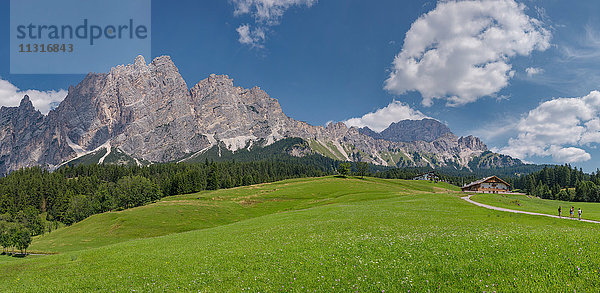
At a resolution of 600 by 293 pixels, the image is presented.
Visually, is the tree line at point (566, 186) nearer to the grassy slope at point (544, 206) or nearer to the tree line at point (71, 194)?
the grassy slope at point (544, 206)

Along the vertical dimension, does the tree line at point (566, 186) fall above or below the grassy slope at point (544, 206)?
below

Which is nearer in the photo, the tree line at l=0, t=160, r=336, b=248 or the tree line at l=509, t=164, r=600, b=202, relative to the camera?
the tree line at l=0, t=160, r=336, b=248

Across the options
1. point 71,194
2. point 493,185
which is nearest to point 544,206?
point 493,185

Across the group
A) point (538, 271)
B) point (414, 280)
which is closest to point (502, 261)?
point (538, 271)

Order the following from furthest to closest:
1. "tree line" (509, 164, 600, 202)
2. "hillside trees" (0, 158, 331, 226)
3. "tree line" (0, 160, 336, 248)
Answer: "tree line" (509, 164, 600, 202) < "hillside trees" (0, 158, 331, 226) < "tree line" (0, 160, 336, 248)

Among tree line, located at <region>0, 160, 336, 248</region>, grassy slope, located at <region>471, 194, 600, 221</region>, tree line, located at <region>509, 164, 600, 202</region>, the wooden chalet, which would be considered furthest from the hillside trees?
tree line, located at <region>509, 164, 600, 202</region>

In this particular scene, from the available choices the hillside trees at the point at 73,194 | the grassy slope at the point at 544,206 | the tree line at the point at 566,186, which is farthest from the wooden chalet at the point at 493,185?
the hillside trees at the point at 73,194

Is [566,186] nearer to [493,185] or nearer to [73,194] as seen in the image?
[493,185]

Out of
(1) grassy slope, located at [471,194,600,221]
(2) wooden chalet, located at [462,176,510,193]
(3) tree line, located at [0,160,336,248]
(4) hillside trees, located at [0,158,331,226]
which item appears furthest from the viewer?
(2) wooden chalet, located at [462,176,510,193]

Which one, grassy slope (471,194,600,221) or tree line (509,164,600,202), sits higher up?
grassy slope (471,194,600,221)

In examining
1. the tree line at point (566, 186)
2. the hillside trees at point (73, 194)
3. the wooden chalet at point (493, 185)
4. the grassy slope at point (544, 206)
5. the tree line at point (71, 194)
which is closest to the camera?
the grassy slope at point (544, 206)

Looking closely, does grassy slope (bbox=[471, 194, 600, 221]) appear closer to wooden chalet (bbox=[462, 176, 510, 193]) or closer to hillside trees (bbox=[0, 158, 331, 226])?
wooden chalet (bbox=[462, 176, 510, 193])

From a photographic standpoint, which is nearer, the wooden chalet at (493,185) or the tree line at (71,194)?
the tree line at (71,194)

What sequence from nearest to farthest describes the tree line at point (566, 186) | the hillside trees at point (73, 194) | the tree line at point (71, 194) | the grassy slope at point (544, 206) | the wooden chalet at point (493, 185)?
the grassy slope at point (544, 206) < the tree line at point (71, 194) < the hillside trees at point (73, 194) < the tree line at point (566, 186) < the wooden chalet at point (493, 185)
